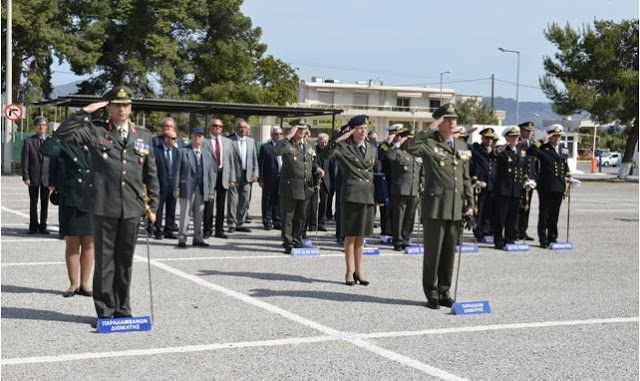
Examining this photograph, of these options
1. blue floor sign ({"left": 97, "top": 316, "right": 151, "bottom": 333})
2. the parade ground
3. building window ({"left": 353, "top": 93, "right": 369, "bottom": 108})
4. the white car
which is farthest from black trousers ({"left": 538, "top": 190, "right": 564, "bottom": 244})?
building window ({"left": 353, "top": 93, "right": 369, "bottom": 108})

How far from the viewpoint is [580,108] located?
45688 mm

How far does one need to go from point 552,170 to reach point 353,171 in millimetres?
5465

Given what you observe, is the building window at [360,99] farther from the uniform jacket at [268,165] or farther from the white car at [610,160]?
the uniform jacket at [268,165]

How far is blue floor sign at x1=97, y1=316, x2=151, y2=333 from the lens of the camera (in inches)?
295

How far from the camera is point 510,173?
14.7 metres

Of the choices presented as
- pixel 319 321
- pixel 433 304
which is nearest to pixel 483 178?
pixel 433 304

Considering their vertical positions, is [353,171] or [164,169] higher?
[353,171]

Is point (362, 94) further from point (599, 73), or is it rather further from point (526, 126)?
point (526, 126)

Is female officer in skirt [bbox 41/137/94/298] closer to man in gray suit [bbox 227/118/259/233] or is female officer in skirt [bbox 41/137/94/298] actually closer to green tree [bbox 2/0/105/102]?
man in gray suit [bbox 227/118/259/233]

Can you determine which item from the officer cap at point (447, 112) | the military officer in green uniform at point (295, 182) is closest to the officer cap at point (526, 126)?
the military officer in green uniform at point (295, 182)

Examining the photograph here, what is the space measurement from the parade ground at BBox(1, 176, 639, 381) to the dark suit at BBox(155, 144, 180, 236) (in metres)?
1.44

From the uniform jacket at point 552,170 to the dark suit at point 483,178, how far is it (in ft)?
2.77

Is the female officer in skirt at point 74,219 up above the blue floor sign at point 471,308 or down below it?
above

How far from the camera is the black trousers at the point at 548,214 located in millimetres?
15078
